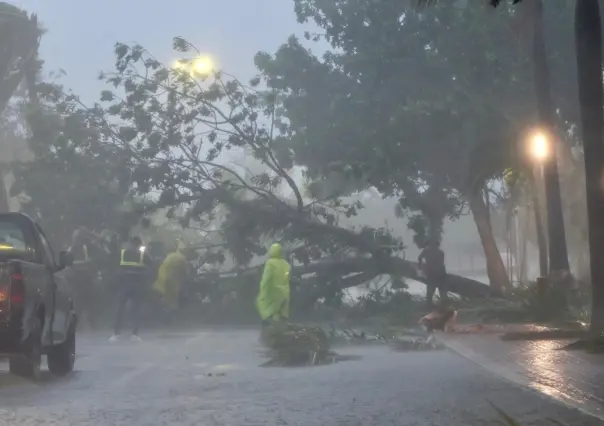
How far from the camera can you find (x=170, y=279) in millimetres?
25125

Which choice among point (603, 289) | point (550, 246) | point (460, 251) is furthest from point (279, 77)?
point (460, 251)

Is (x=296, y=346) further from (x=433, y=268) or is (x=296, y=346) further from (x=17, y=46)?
(x=17, y=46)

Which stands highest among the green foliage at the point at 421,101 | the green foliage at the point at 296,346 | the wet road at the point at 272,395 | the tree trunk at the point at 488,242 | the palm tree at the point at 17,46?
the palm tree at the point at 17,46

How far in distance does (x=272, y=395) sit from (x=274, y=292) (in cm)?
758

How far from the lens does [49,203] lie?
2795 centimetres

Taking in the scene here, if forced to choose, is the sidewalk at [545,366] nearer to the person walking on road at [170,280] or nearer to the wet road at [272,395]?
the wet road at [272,395]

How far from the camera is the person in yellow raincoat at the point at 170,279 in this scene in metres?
25.0

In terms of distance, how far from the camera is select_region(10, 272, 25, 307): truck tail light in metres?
11.5

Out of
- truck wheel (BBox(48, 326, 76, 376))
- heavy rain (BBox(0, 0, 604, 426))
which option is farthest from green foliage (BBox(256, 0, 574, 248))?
truck wheel (BBox(48, 326, 76, 376))

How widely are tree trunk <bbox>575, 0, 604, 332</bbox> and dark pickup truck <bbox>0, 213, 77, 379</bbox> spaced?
700 centimetres

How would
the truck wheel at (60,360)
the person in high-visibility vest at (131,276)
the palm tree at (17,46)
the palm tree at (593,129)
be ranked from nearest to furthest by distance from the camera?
the truck wheel at (60,360) < the palm tree at (593,129) < the person in high-visibility vest at (131,276) < the palm tree at (17,46)

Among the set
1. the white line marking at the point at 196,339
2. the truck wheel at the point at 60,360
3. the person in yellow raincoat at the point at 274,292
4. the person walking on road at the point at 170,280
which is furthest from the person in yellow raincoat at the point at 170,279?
the truck wheel at the point at 60,360

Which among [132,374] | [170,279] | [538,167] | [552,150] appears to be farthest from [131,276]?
[538,167]

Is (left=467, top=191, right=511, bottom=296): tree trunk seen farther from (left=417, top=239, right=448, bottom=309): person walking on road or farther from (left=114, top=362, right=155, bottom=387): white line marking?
(left=114, top=362, right=155, bottom=387): white line marking
